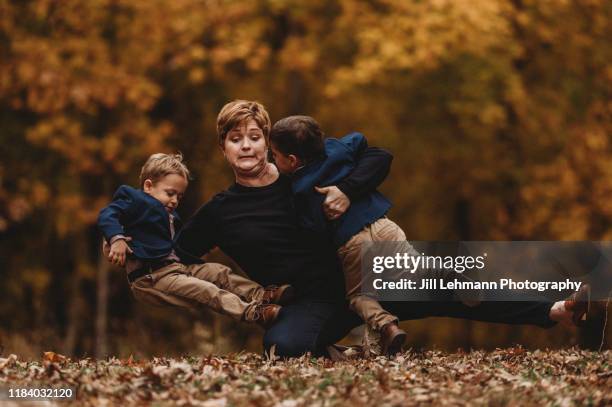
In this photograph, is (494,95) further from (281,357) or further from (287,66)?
(281,357)

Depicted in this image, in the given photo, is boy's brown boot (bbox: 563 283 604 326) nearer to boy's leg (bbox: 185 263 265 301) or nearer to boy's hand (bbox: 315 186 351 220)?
boy's hand (bbox: 315 186 351 220)

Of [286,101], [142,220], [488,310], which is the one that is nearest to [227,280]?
[142,220]

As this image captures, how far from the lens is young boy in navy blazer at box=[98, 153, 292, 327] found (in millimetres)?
6629

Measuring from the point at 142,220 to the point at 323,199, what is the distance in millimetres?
1208

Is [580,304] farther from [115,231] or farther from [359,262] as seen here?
[115,231]

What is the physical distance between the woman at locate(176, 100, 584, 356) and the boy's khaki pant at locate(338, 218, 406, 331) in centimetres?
24

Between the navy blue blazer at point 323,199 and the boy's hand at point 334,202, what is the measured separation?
0.16 feet

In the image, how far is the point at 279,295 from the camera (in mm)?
6762

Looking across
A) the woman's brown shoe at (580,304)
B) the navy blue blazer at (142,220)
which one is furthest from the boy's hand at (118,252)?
the woman's brown shoe at (580,304)

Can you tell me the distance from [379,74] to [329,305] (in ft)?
28.5

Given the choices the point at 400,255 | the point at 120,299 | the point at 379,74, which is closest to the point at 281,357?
the point at 400,255

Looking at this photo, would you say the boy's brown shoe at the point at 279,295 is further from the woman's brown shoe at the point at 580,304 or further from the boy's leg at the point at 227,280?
the woman's brown shoe at the point at 580,304

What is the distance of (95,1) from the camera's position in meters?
15.3

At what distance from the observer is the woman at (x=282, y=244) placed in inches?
263
